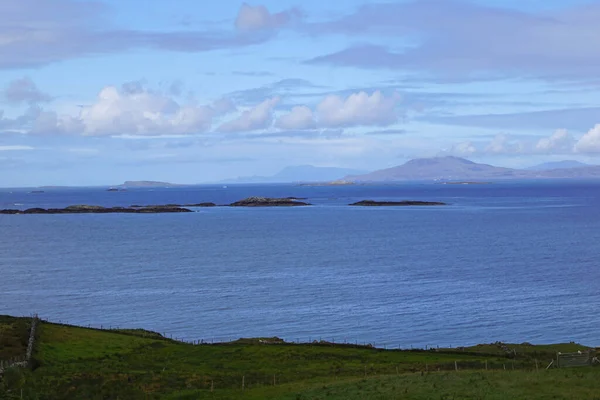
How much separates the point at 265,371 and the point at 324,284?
153ft

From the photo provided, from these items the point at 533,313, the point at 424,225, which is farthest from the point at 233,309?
the point at 424,225

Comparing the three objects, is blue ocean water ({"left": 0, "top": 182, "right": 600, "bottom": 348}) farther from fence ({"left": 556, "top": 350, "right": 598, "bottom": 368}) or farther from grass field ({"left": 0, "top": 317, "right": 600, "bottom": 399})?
fence ({"left": 556, "top": 350, "right": 598, "bottom": 368})

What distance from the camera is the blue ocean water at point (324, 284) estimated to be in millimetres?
69812

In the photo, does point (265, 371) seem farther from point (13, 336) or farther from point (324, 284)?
point (324, 284)

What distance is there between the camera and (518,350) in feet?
184

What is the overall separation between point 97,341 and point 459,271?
200 ft

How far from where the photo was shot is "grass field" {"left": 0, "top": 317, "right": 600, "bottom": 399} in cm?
3816

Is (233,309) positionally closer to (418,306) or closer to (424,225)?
(418,306)

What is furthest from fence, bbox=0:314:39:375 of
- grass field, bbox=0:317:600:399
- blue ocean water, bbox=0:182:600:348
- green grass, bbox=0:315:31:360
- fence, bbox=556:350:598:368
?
fence, bbox=556:350:598:368

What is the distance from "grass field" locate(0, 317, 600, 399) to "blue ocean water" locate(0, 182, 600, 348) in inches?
407

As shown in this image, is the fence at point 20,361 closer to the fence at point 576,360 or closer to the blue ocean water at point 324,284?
the blue ocean water at point 324,284

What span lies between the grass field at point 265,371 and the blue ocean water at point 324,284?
33.9 ft

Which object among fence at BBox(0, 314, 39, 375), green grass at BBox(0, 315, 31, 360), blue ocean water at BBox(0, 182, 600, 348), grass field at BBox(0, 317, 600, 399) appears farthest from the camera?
blue ocean water at BBox(0, 182, 600, 348)

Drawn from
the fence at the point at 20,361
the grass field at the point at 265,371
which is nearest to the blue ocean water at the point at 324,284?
the grass field at the point at 265,371
